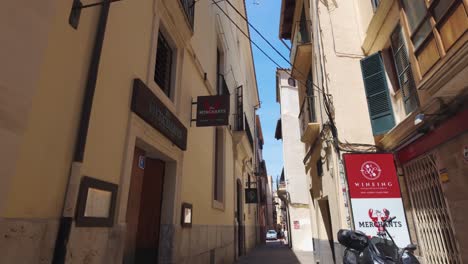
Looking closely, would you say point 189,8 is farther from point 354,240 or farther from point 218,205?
point 354,240

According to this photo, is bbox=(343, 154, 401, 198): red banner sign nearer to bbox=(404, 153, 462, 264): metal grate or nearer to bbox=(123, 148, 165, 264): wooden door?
bbox=(404, 153, 462, 264): metal grate

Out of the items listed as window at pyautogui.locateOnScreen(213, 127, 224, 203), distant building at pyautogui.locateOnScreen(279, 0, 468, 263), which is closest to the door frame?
distant building at pyautogui.locateOnScreen(279, 0, 468, 263)

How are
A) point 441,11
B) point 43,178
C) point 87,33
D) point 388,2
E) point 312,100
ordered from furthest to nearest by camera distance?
point 312,100 → point 388,2 → point 441,11 → point 87,33 → point 43,178

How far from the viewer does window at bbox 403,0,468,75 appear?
3771 mm

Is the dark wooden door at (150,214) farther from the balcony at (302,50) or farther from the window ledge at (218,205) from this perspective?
the balcony at (302,50)

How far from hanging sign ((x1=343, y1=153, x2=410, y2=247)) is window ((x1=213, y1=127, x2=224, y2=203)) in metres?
4.45

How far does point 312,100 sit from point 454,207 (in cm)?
584

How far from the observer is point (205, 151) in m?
8.05

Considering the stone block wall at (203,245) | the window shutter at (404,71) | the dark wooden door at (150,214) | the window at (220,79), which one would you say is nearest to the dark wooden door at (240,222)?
the stone block wall at (203,245)

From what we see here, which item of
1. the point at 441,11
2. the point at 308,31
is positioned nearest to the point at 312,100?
the point at 308,31

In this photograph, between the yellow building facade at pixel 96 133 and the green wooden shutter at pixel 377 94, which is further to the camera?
the green wooden shutter at pixel 377 94

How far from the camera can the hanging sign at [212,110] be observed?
6398 millimetres

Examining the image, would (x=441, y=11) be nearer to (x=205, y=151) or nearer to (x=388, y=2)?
(x=388, y=2)

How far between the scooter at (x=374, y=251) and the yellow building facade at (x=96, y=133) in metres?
2.81
